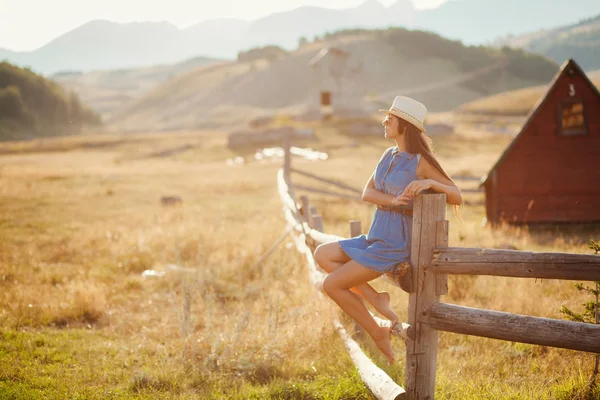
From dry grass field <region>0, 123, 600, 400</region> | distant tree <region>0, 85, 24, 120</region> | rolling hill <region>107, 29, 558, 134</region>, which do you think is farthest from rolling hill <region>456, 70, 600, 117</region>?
distant tree <region>0, 85, 24, 120</region>

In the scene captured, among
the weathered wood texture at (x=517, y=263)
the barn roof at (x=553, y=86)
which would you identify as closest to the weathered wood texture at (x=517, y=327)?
the weathered wood texture at (x=517, y=263)

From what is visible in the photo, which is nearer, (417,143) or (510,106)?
(417,143)

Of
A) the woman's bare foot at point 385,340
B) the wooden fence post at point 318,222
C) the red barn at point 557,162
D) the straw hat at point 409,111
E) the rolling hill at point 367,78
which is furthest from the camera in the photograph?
the rolling hill at point 367,78

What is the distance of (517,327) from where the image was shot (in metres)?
3.33

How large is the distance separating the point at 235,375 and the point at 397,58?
482 feet

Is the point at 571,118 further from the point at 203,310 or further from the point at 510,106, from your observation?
the point at 510,106

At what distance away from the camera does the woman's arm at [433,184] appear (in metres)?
3.74

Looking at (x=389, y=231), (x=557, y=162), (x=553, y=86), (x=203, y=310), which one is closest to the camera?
(x=389, y=231)

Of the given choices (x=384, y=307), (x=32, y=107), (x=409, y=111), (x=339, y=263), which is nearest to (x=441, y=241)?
(x=384, y=307)

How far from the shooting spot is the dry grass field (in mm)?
4793

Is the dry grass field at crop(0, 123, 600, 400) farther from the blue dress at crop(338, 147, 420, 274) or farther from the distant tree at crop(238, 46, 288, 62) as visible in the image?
the distant tree at crop(238, 46, 288, 62)

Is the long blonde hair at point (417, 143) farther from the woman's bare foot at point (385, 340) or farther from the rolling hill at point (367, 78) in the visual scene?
the rolling hill at point (367, 78)

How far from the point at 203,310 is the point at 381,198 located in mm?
3931

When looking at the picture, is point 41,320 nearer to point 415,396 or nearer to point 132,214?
point 415,396
